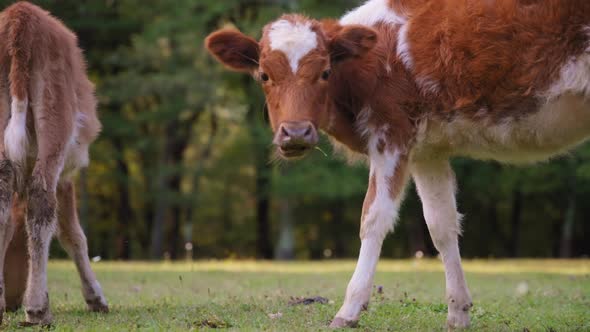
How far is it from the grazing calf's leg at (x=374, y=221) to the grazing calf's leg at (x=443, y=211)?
0.64 meters

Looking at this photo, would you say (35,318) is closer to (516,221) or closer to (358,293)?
(358,293)

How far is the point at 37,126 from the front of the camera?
6617 mm

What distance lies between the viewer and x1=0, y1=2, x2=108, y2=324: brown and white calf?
20.8ft

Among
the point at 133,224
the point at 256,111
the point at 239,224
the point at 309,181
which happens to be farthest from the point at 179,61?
the point at 239,224

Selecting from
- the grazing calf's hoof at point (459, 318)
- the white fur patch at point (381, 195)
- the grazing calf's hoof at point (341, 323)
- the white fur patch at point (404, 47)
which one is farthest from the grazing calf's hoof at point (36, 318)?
the white fur patch at point (404, 47)

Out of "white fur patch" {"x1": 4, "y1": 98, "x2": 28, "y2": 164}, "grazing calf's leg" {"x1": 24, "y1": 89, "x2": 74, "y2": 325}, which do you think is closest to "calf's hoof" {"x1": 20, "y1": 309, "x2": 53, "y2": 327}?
"grazing calf's leg" {"x1": 24, "y1": 89, "x2": 74, "y2": 325}

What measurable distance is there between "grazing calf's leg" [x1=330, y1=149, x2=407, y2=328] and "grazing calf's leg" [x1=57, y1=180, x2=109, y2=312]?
254cm

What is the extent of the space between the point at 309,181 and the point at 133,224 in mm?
12172

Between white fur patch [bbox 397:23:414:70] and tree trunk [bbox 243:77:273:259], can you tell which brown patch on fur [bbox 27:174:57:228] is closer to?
white fur patch [bbox 397:23:414:70]

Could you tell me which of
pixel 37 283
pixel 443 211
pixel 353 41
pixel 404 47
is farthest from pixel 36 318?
pixel 404 47

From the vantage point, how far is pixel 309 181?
28.7 m

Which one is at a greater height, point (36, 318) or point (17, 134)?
point (17, 134)

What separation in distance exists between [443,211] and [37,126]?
144 inches

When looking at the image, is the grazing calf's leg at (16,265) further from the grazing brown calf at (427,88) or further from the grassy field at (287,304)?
the grazing brown calf at (427,88)
